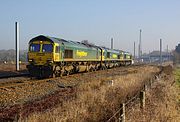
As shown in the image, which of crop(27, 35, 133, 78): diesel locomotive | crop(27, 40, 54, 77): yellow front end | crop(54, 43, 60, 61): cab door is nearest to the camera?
crop(27, 40, 54, 77): yellow front end

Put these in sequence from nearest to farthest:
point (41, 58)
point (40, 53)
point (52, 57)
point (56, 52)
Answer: point (52, 57)
point (41, 58)
point (40, 53)
point (56, 52)

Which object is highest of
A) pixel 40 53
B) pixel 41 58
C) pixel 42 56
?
pixel 40 53

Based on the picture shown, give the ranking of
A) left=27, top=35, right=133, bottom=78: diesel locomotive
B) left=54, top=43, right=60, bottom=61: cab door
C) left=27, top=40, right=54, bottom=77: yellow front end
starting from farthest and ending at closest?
left=54, top=43, right=60, bottom=61: cab door, left=27, top=35, right=133, bottom=78: diesel locomotive, left=27, top=40, right=54, bottom=77: yellow front end

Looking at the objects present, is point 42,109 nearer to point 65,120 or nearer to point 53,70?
point 65,120

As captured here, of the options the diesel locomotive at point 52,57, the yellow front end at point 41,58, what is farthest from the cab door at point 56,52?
the yellow front end at point 41,58

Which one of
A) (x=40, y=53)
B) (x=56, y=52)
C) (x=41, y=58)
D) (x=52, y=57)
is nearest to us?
(x=52, y=57)

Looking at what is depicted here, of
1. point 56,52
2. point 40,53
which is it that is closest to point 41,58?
point 40,53

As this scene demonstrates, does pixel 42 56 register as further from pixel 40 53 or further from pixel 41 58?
pixel 40 53

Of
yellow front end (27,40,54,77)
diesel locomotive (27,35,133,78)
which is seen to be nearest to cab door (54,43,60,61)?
diesel locomotive (27,35,133,78)

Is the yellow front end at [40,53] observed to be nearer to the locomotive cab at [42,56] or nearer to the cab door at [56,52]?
the locomotive cab at [42,56]

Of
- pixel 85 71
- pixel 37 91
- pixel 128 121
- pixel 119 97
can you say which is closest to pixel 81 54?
pixel 85 71

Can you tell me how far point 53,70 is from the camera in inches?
1043

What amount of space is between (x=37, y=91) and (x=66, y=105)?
5999mm

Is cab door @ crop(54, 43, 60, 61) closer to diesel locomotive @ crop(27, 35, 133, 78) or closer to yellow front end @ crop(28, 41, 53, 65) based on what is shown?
diesel locomotive @ crop(27, 35, 133, 78)
